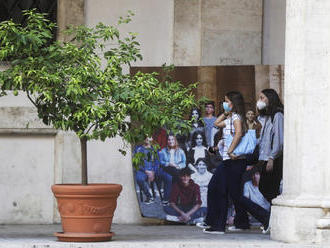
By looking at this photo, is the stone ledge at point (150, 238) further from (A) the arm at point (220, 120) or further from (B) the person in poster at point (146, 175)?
(A) the arm at point (220, 120)

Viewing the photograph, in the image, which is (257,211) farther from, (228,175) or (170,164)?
(170,164)

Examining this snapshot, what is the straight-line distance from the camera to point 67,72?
36.0 ft

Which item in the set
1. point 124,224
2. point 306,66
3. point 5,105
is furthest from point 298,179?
point 5,105

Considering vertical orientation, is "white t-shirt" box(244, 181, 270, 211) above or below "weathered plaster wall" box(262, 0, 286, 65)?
below

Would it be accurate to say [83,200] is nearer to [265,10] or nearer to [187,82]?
[187,82]

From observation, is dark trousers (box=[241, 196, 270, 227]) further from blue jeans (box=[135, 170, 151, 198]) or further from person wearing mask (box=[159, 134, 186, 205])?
blue jeans (box=[135, 170, 151, 198])

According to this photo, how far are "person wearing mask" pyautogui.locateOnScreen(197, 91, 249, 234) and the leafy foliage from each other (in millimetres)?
1269

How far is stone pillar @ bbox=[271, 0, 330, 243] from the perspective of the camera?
11.1m

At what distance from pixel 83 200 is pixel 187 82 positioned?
3443 mm

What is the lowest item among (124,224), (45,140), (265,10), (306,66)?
(124,224)

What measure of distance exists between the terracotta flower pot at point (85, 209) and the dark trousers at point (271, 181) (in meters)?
2.40

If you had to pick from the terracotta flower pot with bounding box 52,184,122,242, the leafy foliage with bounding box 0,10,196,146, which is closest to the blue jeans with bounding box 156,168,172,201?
the leafy foliage with bounding box 0,10,196,146

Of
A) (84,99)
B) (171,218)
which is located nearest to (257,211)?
(171,218)

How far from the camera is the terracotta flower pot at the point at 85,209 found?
36.1ft
